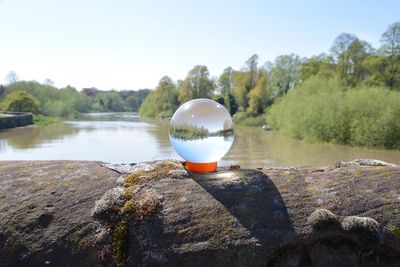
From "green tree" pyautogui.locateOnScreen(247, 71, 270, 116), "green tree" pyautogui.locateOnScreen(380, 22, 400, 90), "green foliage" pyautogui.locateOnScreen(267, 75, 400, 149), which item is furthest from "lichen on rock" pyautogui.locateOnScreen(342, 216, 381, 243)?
"green tree" pyautogui.locateOnScreen(247, 71, 270, 116)

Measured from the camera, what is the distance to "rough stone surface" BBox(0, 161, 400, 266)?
7.35ft

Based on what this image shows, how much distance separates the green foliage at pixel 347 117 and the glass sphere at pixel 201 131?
2692cm

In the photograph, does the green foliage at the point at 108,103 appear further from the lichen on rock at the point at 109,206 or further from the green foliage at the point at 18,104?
the lichen on rock at the point at 109,206

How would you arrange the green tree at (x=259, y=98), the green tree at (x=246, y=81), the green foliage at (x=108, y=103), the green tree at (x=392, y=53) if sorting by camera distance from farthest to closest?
1. the green foliage at (x=108, y=103)
2. the green tree at (x=246, y=81)
3. the green tree at (x=259, y=98)
4. the green tree at (x=392, y=53)

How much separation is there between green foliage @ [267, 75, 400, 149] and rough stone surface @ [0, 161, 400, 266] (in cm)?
2680

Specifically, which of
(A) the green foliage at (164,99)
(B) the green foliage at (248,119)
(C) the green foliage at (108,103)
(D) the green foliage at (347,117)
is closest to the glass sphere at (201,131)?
(D) the green foliage at (347,117)

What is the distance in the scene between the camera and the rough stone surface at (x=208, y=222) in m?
2.24

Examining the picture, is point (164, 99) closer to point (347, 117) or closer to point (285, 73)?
point (285, 73)

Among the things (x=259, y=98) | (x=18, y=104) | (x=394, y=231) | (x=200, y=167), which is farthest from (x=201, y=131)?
(x=18, y=104)

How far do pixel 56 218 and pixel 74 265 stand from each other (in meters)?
0.34

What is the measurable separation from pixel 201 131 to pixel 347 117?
29.6 meters

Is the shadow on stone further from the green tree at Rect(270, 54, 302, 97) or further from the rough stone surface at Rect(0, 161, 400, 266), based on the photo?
the green tree at Rect(270, 54, 302, 97)

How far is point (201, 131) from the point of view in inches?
109

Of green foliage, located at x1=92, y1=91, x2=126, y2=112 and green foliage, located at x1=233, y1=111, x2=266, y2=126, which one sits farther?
green foliage, located at x1=92, y1=91, x2=126, y2=112
